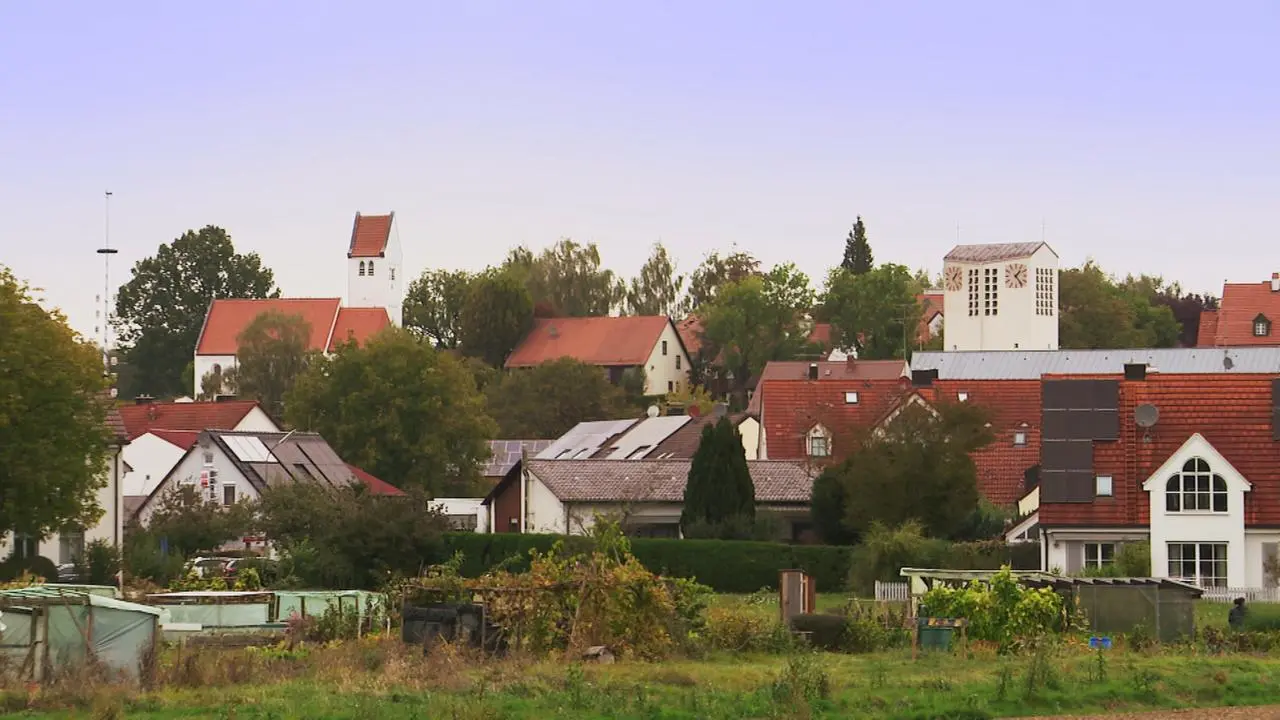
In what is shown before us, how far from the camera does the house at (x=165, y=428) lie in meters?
90.6

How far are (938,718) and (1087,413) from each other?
2952cm

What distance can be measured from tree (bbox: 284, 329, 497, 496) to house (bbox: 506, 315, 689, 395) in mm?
52428

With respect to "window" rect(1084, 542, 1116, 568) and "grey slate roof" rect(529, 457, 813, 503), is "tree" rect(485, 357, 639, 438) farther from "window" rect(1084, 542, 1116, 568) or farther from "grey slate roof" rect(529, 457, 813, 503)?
"window" rect(1084, 542, 1116, 568)

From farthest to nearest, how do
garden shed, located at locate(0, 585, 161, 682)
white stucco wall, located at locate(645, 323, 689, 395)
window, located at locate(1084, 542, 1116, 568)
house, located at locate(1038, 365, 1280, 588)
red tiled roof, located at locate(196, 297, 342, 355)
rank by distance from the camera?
red tiled roof, located at locate(196, 297, 342, 355) < white stucco wall, located at locate(645, 323, 689, 395) < window, located at locate(1084, 542, 1116, 568) < house, located at locate(1038, 365, 1280, 588) < garden shed, located at locate(0, 585, 161, 682)

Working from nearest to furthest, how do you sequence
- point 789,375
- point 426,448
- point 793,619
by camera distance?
point 793,619, point 426,448, point 789,375

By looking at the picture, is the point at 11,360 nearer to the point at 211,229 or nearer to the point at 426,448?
the point at 426,448

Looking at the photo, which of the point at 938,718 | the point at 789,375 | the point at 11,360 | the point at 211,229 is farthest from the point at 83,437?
the point at 211,229

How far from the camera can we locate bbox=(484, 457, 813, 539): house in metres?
69.9

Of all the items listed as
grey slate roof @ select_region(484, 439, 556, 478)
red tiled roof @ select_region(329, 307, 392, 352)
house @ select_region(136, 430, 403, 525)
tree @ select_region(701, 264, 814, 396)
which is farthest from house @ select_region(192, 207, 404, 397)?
house @ select_region(136, 430, 403, 525)

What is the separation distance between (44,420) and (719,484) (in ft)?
61.3

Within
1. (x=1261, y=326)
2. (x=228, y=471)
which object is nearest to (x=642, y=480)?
(x=228, y=471)

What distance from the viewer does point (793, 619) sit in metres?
38.5

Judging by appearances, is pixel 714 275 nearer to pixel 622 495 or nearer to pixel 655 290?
pixel 655 290

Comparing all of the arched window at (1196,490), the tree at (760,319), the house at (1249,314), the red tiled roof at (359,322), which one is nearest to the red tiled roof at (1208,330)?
the house at (1249,314)
